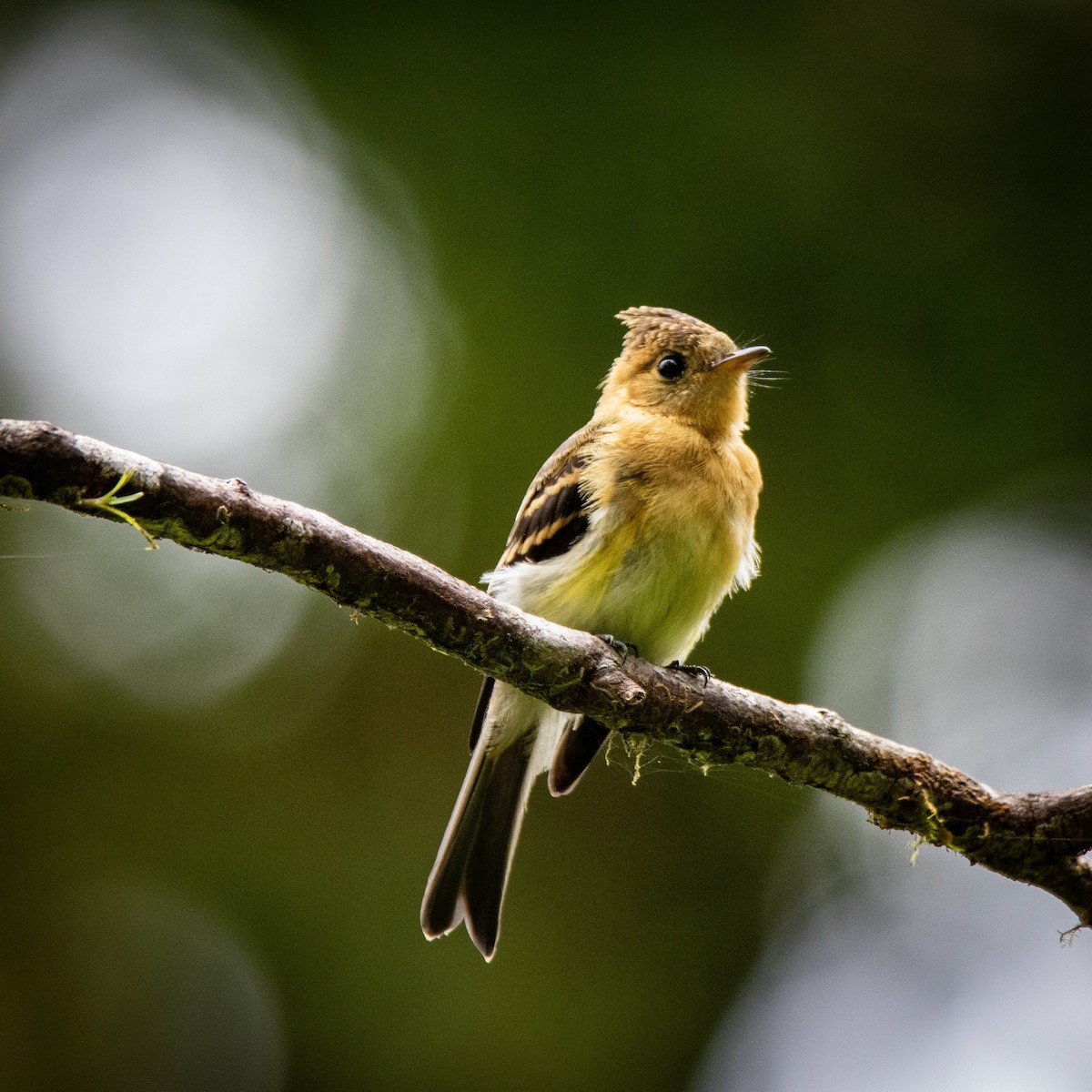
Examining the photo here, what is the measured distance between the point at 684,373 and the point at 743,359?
0.28 metres

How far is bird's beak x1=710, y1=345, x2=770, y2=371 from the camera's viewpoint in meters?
4.52

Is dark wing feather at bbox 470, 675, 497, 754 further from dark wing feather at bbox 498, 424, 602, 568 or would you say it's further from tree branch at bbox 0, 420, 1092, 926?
tree branch at bbox 0, 420, 1092, 926

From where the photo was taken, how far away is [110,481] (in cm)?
238

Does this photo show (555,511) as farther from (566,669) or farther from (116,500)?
(116,500)

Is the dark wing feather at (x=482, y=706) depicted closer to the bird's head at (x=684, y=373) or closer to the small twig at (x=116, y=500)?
the bird's head at (x=684, y=373)

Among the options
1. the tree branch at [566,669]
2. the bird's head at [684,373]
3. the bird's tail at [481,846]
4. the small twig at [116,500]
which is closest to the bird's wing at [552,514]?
the bird's tail at [481,846]

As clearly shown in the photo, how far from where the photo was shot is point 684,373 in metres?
4.73

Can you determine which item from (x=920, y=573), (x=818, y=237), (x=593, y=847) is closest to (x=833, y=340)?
(x=818, y=237)

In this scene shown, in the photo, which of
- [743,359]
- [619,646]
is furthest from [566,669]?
[743,359]

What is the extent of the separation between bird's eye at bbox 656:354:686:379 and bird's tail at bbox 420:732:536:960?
5.26ft

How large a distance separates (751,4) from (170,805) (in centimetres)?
555

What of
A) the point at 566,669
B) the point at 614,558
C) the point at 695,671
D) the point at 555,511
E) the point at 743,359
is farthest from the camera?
the point at 743,359

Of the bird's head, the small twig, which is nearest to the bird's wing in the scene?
the bird's head

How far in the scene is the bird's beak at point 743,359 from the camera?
452cm
